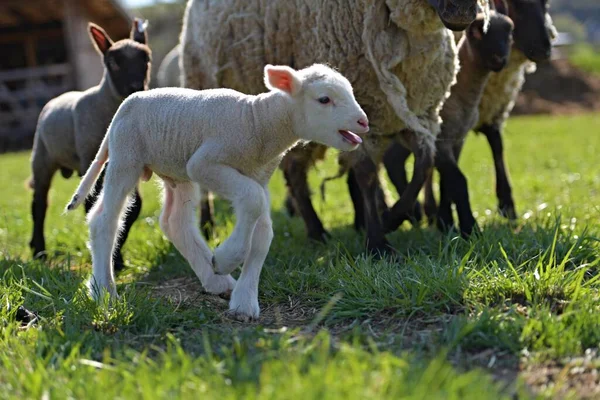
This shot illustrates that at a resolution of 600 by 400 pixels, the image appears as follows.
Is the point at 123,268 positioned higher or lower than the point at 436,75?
lower

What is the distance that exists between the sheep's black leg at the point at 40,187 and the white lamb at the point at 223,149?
184 centimetres

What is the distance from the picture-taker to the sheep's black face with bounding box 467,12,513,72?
19.5 ft

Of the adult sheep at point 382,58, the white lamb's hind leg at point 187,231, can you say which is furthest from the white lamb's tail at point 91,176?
the adult sheep at point 382,58

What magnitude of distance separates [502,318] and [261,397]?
1332 mm

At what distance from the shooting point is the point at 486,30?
5789 millimetres

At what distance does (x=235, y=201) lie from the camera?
3924mm

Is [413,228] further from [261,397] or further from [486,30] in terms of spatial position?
[261,397]

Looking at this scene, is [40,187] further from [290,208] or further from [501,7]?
[501,7]

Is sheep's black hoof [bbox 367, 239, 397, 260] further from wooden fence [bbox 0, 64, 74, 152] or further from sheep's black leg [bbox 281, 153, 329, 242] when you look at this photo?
wooden fence [bbox 0, 64, 74, 152]

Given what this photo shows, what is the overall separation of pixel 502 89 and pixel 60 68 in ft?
57.0

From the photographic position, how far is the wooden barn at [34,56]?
21.3 m

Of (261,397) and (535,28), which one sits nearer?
(261,397)

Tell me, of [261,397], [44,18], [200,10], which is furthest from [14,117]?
[261,397]

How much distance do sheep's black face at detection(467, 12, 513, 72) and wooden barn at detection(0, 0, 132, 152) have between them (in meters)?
15.6
